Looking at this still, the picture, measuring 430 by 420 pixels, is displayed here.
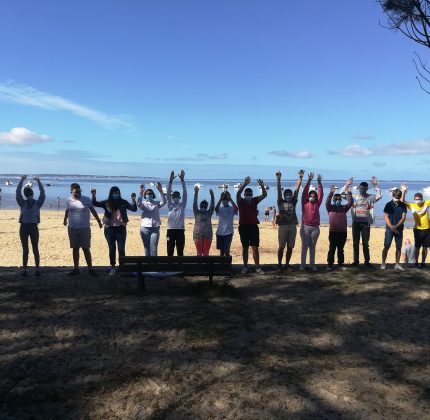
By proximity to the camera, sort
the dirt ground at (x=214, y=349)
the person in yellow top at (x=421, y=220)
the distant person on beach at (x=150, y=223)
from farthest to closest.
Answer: the person in yellow top at (x=421, y=220), the distant person on beach at (x=150, y=223), the dirt ground at (x=214, y=349)

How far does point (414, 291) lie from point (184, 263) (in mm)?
4765

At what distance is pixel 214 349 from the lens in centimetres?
555

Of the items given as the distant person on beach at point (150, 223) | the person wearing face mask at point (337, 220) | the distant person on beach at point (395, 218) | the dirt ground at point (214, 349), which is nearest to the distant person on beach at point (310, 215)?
the person wearing face mask at point (337, 220)

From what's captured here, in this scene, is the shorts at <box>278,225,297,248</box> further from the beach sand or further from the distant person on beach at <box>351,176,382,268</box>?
the beach sand

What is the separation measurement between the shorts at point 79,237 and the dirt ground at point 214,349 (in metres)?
0.83

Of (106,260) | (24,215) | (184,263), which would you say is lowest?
(106,260)

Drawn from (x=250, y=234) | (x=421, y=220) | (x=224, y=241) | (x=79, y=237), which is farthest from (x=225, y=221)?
(x=421, y=220)

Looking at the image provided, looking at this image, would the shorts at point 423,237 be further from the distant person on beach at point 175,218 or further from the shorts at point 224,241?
the distant person on beach at point 175,218

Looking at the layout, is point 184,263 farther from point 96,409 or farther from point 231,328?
point 96,409

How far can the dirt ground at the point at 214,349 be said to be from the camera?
4.32 metres

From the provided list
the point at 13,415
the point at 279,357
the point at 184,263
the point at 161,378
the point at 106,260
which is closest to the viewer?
the point at 13,415

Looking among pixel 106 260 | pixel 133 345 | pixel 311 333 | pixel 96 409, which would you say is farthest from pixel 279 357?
pixel 106 260

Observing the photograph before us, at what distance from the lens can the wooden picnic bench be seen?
25.1 ft

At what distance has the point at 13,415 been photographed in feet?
13.6
